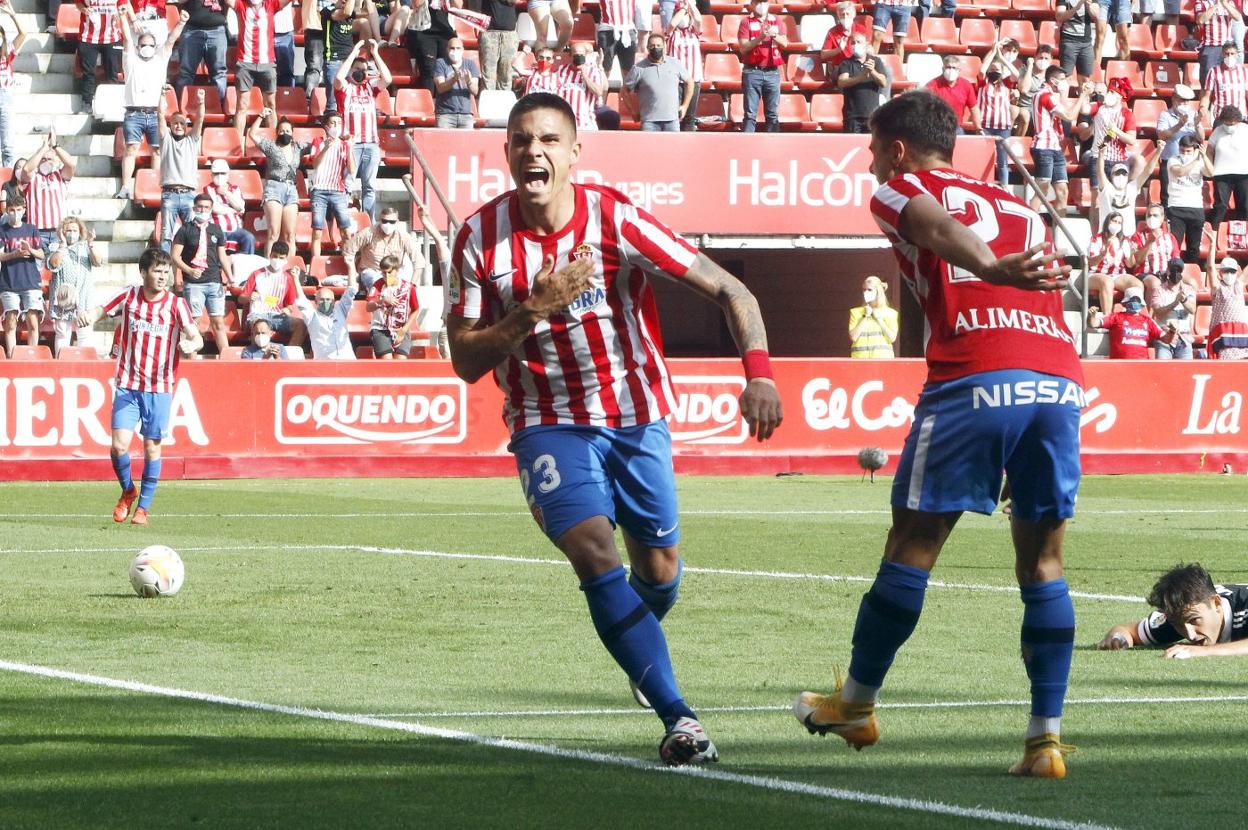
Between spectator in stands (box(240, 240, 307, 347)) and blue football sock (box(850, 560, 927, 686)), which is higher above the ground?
spectator in stands (box(240, 240, 307, 347))

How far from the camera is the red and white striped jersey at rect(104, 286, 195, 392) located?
17438 millimetres

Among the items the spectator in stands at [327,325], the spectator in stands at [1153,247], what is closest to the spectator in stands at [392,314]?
the spectator in stands at [327,325]

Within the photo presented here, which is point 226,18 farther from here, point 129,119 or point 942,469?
point 942,469

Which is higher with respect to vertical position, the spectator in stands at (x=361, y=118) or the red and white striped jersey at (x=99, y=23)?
the red and white striped jersey at (x=99, y=23)

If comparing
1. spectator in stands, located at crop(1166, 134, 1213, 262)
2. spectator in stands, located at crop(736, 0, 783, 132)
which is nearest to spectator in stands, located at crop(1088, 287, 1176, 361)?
spectator in stands, located at crop(1166, 134, 1213, 262)

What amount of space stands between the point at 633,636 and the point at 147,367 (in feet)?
39.4

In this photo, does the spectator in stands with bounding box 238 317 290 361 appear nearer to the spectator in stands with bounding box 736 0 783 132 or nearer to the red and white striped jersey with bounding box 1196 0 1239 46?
the spectator in stands with bounding box 736 0 783 132

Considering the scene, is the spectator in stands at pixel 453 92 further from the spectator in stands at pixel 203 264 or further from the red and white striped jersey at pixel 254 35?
the spectator in stands at pixel 203 264

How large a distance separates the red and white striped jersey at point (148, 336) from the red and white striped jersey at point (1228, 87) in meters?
19.4

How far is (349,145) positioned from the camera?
27.1m

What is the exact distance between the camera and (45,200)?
85.4ft

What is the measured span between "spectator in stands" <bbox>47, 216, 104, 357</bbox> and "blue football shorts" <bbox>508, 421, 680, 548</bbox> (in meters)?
19.4

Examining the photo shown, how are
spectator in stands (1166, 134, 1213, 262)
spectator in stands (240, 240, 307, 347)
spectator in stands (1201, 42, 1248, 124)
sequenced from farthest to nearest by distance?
spectator in stands (1201, 42, 1248, 124) → spectator in stands (1166, 134, 1213, 262) → spectator in stands (240, 240, 307, 347)

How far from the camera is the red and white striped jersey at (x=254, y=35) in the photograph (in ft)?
90.2
